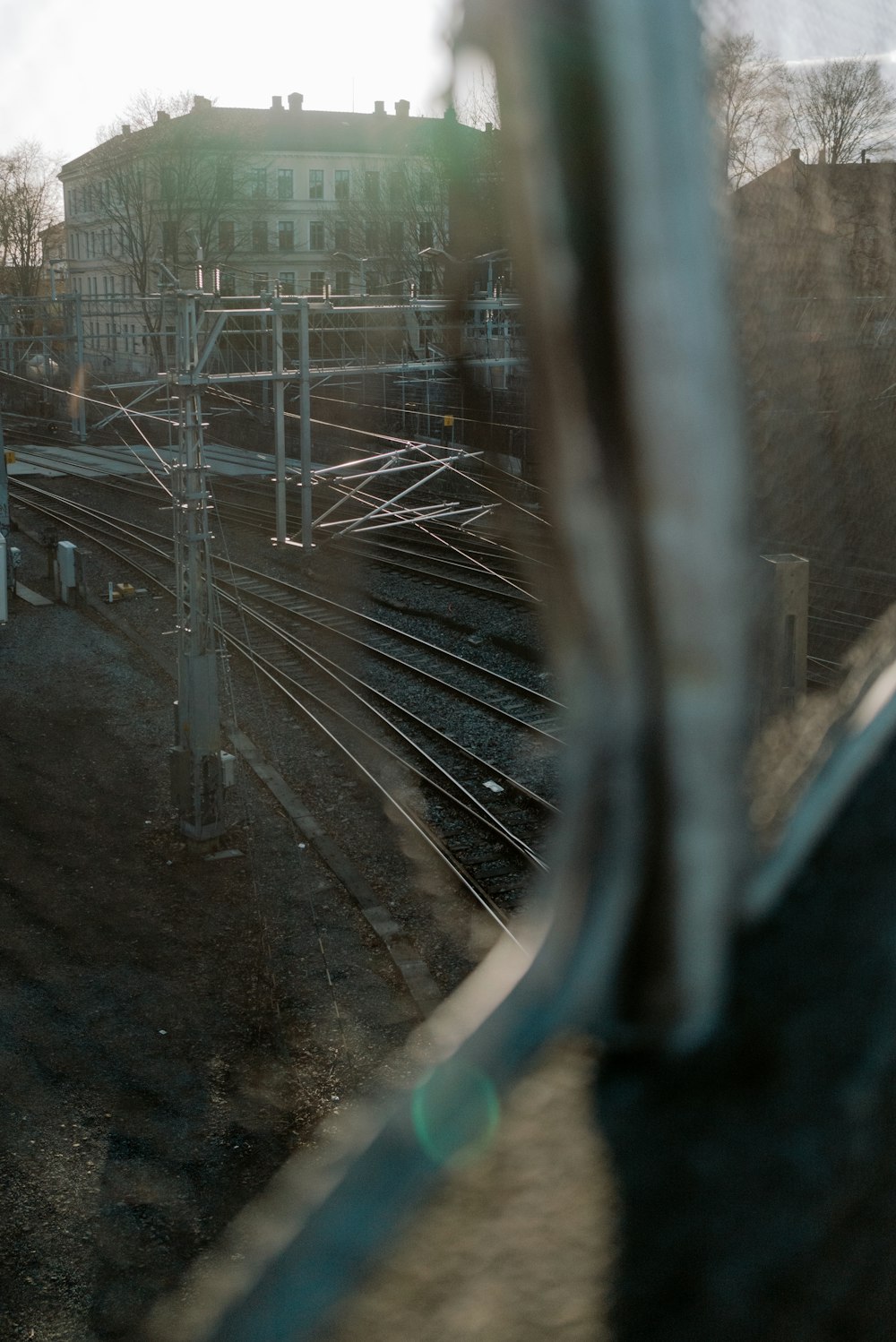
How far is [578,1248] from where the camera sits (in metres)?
0.51

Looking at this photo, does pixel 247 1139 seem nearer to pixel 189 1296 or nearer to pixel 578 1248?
pixel 189 1296

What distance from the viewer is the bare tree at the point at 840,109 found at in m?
0.65

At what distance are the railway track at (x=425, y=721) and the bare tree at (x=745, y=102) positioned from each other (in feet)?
22.1

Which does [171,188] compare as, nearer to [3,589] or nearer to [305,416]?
[305,416]

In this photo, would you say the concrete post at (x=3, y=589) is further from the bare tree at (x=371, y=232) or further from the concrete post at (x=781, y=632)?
the concrete post at (x=781, y=632)

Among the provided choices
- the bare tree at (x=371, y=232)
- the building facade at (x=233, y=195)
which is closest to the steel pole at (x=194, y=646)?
the bare tree at (x=371, y=232)

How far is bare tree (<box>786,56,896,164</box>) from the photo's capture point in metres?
0.65

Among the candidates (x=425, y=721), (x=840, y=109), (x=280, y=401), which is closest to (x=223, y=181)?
(x=280, y=401)

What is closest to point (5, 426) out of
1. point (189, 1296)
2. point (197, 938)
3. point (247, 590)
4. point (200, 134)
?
point (200, 134)

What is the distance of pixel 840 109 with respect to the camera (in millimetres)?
708

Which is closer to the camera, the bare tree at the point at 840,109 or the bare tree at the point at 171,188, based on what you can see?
the bare tree at the point at 840,109

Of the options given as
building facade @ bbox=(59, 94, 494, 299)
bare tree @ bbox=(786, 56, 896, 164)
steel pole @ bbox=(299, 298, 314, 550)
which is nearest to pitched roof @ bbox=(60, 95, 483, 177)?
building facade @ bbox=(59, 94, 494, 299)

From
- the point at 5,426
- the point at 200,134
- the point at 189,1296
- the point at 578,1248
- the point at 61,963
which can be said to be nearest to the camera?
the point at 578,1248

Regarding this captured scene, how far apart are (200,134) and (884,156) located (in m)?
40.9
